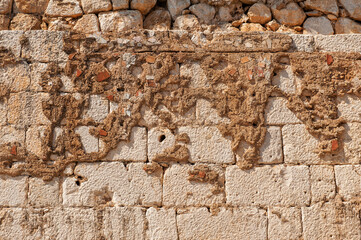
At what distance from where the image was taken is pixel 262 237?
4.66 meters

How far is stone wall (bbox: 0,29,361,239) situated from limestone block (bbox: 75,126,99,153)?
1 centimetres

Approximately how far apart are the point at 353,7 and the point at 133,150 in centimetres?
381

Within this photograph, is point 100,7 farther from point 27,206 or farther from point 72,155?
point 27,206

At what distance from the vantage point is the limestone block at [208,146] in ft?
15.9

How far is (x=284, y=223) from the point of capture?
15.4 ft

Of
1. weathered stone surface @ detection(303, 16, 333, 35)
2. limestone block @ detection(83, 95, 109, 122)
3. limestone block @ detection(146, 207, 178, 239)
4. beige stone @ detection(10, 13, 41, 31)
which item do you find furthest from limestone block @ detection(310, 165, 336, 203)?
beige stone @ detection(10, 13, 41, 31)

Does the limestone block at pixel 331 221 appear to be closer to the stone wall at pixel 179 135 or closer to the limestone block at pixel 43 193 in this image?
the stone wall at pixel 179 135

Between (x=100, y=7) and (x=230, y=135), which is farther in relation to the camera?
(x=100, y=7)

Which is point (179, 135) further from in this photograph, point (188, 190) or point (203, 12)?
point (203, 12)

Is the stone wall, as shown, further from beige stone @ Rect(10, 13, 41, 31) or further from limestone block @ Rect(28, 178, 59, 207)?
beige stone @ Rect(10, 13, 41, 31)

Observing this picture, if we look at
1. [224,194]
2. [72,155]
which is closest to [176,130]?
[224,194]

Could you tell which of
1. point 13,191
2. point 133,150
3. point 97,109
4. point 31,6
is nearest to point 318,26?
point 133,150

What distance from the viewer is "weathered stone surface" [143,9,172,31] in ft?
19.6

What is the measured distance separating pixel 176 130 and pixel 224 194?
90 cm
